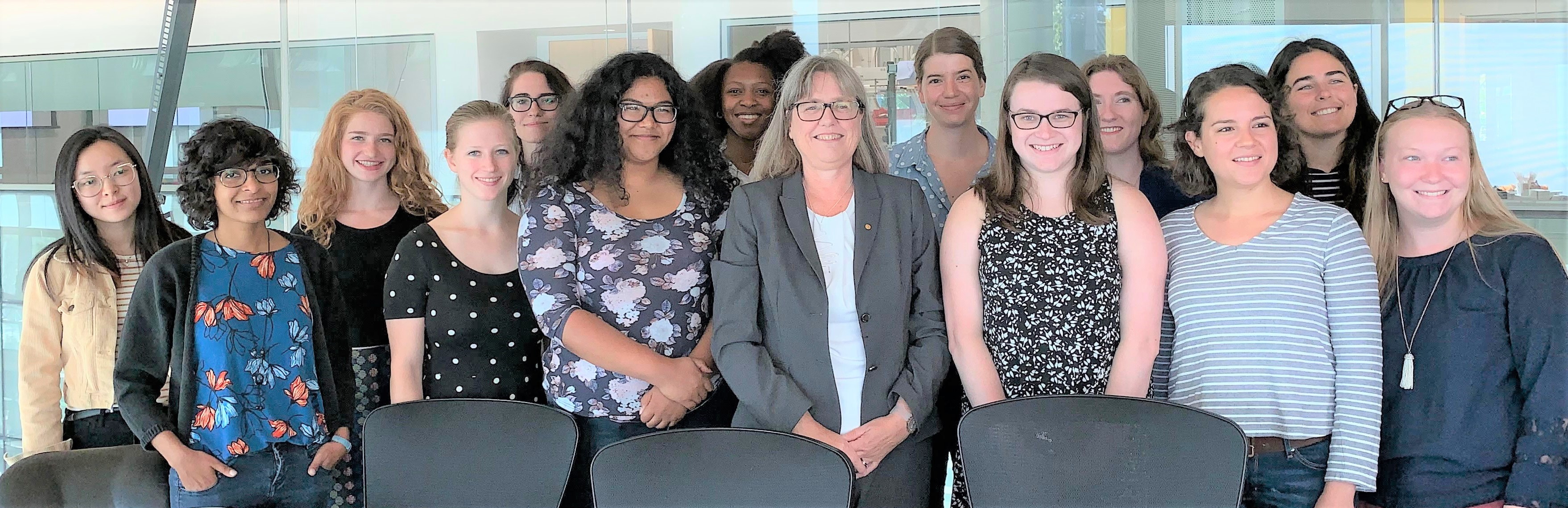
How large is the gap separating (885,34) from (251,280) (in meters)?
3.63

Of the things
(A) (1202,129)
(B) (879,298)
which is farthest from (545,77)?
(A) (1202,129)

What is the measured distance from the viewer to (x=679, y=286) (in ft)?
8.07

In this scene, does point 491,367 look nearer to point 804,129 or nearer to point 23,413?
point 804,129

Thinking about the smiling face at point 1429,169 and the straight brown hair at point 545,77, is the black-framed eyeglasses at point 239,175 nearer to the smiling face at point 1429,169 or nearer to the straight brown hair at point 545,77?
the straight brown hair at point 545,77

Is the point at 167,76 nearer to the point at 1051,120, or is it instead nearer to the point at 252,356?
the point at 252,356

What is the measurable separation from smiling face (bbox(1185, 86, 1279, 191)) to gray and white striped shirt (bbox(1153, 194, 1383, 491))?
4.8 inches

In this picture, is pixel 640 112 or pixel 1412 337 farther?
pixel 640 112

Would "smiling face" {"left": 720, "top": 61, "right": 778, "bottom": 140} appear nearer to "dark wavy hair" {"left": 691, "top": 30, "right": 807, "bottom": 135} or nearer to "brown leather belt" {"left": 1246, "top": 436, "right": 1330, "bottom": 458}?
"dark wavy hair" {"left": 691, "top": 30, "right": 807, "bottom": 135}

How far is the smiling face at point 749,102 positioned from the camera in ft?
10.7

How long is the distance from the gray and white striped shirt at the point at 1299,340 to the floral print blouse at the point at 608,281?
1.13 m

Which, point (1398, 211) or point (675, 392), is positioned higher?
point (1398, 211)

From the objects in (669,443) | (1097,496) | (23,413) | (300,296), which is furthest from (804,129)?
(23,413)

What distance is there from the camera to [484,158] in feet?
9.06

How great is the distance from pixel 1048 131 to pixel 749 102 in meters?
1.18
